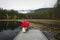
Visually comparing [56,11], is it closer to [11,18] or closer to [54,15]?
[54,15]

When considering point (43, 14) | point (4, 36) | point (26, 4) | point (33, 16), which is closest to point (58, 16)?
point (43, 14)

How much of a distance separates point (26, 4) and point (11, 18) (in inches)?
10.4

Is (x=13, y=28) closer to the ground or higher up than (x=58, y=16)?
closer to the ground

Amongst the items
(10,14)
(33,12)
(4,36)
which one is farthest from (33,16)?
(4,36)

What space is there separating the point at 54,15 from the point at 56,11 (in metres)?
0.06

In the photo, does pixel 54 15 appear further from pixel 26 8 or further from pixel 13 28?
pixel 13 28

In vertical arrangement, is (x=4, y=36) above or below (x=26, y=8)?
below

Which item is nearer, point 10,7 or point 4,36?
point 4,36

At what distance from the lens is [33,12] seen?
1.79m

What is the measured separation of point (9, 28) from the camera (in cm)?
178

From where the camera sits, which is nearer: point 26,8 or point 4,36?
point 4,36

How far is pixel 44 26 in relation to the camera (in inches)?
69.5

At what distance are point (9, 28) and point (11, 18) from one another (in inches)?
5.1

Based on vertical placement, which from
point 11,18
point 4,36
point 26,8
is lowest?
point 4,36
